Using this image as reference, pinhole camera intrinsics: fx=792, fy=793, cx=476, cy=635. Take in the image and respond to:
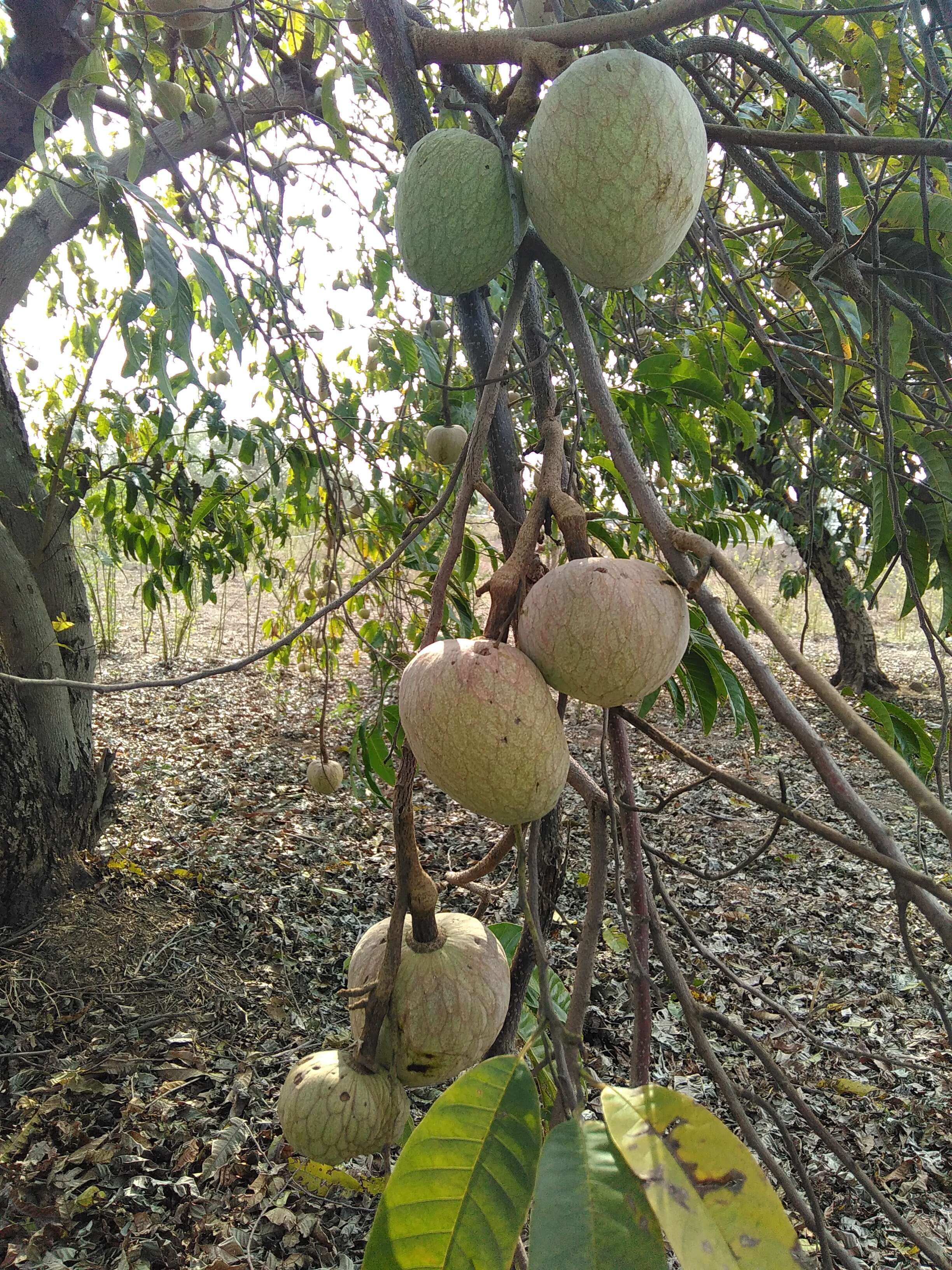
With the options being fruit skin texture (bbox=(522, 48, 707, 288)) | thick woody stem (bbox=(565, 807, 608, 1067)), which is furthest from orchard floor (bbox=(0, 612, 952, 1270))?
fruit skin texture (bbox=(522, 48, 707, 288))

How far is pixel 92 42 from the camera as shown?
2162 millimetres

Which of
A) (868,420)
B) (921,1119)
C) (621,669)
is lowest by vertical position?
(921,1119)

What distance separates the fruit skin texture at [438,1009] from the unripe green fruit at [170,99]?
2.41 metres

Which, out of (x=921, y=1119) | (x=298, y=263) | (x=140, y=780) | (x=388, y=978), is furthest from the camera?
(x=140, y=780)

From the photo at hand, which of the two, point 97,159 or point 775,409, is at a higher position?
point 97,159

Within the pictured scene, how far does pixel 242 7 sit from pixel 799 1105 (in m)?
2.25

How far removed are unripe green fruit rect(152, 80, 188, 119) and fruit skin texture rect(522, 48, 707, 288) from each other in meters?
1.97

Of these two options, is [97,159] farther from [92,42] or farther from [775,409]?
[775,409]

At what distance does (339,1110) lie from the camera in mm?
871

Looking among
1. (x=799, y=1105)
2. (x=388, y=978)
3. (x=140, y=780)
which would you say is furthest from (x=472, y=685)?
(x=140, y=780)

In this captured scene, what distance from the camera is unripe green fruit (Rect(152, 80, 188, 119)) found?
2.28 meters

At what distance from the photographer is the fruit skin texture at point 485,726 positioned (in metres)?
0.70

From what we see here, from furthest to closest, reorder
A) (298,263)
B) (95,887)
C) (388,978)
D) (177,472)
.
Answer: (177,472)
(298,263)
(95,887)
(388,978)

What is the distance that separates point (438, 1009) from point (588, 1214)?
0.37 meters
